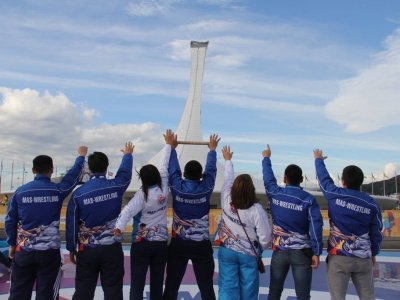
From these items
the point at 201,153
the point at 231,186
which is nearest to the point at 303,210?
the point at 231,186

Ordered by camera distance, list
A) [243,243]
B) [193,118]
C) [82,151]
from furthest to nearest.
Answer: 1. [193,118]
2. [82,151]
3. [243,243]

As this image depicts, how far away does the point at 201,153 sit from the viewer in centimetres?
3916

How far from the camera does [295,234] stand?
3680 millimetres

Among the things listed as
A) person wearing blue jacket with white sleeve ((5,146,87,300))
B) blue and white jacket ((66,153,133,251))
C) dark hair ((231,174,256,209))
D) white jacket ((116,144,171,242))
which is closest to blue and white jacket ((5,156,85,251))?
person wearing blue jacket with white sleeve ((5,146,87,300))

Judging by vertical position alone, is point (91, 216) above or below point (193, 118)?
below

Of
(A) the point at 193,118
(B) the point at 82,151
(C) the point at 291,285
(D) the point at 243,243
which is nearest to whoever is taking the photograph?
(D) the point at 243,243

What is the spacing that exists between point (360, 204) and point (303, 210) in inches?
17.4

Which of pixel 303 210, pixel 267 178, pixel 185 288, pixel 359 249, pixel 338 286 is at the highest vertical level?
pixel 267 178

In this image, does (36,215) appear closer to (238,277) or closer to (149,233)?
(149,233)

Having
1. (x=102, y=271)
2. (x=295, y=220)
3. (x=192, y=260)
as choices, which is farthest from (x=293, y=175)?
(x=102, y=271)

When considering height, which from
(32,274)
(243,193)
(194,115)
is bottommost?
(32,274)

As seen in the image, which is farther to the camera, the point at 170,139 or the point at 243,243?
the point at 170,139

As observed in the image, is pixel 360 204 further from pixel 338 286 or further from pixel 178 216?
pixel 178 216

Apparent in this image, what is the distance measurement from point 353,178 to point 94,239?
83.3 inches
